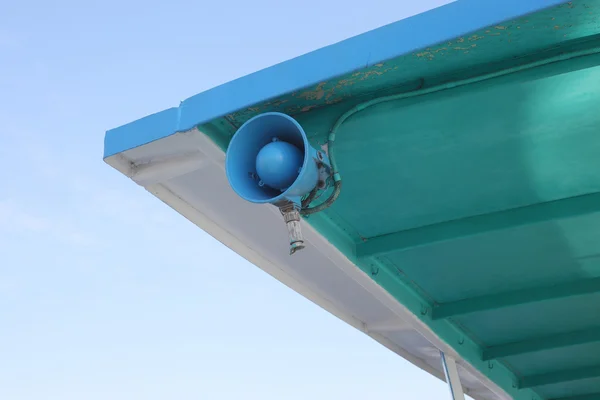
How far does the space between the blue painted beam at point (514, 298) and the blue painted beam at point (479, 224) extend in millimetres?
1126

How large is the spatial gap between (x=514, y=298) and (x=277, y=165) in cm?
285

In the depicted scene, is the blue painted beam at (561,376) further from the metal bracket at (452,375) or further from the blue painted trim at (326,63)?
the blue painted trim at (326,63)

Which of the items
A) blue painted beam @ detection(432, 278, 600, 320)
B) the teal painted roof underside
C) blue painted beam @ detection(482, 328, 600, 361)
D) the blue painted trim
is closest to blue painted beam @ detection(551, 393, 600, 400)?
blue painted beam @ detection(482, 328, 600, 361)

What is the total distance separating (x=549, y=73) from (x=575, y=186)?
3.53 feet

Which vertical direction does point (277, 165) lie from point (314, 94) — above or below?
below

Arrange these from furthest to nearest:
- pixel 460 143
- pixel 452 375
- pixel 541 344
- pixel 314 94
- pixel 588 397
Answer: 1. pixel 588 397
2. pixel 541 344
3. pixel 452 375
4. pixel 460 143
5. pixel 314 94

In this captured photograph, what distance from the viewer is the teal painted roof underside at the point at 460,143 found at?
2.80 metres

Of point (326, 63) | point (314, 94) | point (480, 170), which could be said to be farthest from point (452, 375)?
point (326, 63)

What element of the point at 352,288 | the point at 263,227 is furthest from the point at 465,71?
the point at 352,288

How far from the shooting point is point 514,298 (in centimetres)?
502

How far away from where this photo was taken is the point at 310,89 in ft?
9.64

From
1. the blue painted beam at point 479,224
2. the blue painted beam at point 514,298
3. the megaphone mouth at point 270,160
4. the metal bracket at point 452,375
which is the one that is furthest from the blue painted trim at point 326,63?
the metal bracket at point 452,375

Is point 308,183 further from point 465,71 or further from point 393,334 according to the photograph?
point 393,334

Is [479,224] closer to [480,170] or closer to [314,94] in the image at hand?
[480,170]
